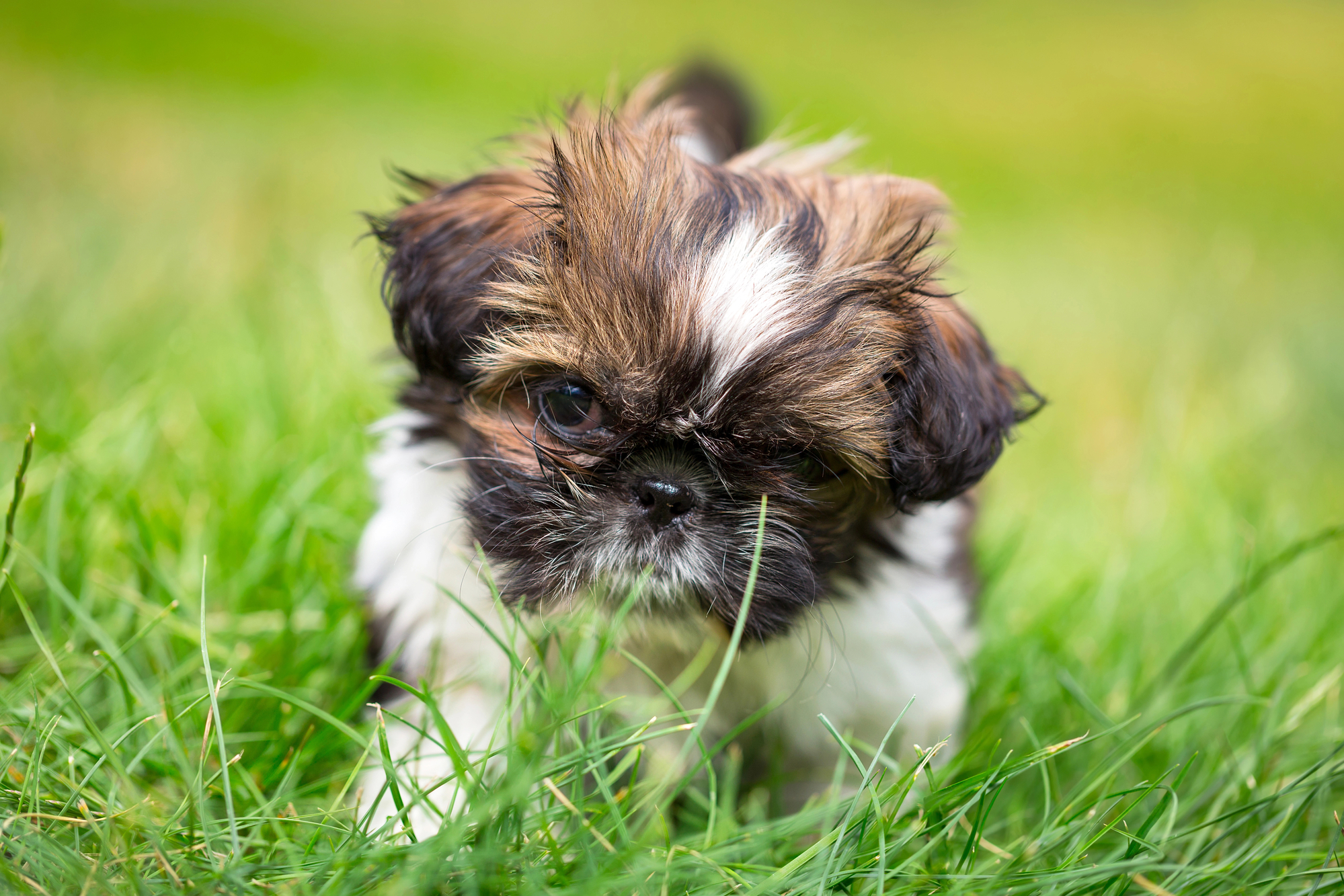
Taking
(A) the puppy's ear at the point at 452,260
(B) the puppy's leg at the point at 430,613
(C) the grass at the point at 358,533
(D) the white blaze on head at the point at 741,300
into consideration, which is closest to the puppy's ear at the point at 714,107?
(C) the grass at the point at 358,533

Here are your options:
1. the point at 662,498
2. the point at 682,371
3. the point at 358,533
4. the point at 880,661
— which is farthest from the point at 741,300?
the point at 358,533

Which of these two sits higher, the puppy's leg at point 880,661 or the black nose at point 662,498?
the black nose at point 662,498

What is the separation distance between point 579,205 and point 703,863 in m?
1.02

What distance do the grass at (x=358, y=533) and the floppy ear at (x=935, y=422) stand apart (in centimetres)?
44

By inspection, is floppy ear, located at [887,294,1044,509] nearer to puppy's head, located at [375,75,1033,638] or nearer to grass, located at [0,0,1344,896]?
puppy's head, located at [375,75,1033,638]

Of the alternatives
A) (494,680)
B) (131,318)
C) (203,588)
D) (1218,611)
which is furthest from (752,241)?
(131,318)

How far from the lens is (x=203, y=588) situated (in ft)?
4.88

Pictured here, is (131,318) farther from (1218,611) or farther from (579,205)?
(1218,611)

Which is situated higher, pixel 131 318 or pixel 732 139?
pixel 732 139

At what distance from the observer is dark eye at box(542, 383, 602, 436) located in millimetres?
1510

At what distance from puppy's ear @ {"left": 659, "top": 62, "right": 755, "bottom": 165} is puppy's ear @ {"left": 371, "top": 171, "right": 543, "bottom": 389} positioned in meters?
0.76

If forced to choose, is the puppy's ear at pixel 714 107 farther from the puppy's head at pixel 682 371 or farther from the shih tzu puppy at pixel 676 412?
the puppy's head at pixel 682 371

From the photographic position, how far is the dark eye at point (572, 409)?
151 centimetres

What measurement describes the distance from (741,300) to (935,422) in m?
Answer: 0.42
